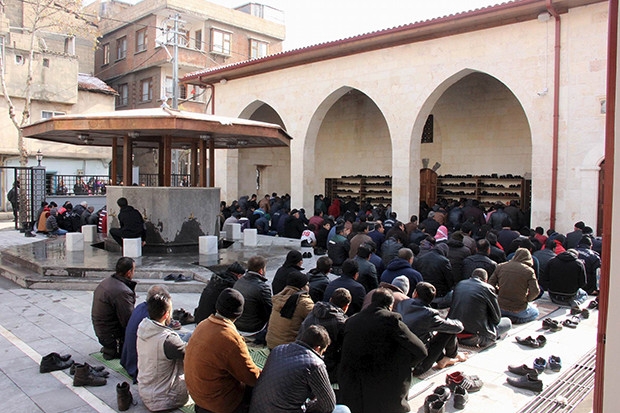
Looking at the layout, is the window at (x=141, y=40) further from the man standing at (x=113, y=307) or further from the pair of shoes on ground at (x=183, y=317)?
the man standing at (x=113, y=307)

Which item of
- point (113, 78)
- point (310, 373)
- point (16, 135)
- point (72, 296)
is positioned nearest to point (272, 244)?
point (72, 296)

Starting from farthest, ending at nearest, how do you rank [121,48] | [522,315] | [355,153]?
[121,48] < [355,153] < [522,315]

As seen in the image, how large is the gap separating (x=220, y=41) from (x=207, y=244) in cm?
2331

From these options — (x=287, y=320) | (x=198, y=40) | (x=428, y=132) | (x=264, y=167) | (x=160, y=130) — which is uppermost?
A: (x=198, y=40)

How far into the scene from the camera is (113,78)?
1243 inches

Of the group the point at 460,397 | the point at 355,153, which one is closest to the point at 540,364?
the point at 460,397

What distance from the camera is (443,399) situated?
161 inches

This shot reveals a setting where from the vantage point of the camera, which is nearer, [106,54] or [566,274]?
[566,274]

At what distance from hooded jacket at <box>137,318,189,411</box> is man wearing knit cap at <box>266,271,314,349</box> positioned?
1.11 m

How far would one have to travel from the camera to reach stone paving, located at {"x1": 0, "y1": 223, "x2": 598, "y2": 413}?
13.8 feet

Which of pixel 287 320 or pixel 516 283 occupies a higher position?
pixel 516 283

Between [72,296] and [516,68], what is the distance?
Answer: 36.0ft

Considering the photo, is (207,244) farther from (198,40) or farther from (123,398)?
(198,40)

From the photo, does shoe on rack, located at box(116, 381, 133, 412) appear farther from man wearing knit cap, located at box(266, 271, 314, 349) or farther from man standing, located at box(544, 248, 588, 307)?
man standing, located at box(544, 248, 588, 307)
